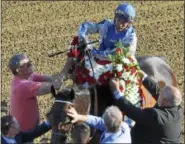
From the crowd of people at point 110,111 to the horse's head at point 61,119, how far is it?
7 centimetres

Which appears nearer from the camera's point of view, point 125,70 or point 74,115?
point 74,115

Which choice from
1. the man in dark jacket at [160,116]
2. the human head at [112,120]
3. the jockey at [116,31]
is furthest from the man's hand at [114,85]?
the human head at [112,120]

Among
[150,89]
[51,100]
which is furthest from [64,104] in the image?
[51,100]

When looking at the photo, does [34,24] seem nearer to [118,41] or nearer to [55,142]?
[118,41]

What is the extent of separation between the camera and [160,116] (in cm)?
780

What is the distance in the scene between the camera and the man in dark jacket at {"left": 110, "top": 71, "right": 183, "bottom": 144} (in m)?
7.81

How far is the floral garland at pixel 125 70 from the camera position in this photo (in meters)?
8.57

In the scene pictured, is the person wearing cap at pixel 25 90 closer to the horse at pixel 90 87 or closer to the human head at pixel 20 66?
the human head at pixel 20 66

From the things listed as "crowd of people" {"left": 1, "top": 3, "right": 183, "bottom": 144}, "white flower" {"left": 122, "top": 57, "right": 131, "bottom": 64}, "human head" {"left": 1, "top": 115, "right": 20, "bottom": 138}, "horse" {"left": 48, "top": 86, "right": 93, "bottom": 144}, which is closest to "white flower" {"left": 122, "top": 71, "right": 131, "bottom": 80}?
"white flower" {"left": 122, "top": 57, "right": 131, "bottom": 64}

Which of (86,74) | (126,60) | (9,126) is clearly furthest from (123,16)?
(9,126)

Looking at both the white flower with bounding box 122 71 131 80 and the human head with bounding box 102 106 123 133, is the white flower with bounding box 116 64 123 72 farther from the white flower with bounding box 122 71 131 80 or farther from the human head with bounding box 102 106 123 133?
the human head with bounding box 102 106 123 133

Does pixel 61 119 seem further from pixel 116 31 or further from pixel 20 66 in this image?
pixel 116 31

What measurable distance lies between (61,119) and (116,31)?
5.78 feet

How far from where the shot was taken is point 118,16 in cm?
867
